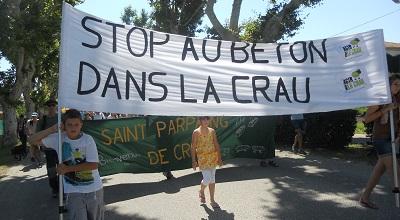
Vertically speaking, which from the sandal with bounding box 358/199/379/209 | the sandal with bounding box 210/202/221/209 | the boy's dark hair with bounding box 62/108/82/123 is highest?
→ the boy's dark hair with bounding box 62/108/82/123

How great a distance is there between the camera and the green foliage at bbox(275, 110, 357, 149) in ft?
46.0

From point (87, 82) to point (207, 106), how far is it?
4.74 feet

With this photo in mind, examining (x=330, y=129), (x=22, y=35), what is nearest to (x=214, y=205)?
(x=330, y=129)

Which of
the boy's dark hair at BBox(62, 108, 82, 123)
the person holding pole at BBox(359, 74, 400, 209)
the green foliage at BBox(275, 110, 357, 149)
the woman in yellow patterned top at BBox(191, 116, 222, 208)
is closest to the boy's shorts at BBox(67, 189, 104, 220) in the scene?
the boy's dark hair at BBox(62, 108, 82, 123)

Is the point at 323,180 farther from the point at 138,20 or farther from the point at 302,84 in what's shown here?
the point at 138,20

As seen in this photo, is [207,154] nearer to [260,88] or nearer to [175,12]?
[260,88]

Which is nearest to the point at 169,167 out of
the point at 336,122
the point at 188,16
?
the point at 336,122

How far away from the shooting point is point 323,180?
9047mm

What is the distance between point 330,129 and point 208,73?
368 inches

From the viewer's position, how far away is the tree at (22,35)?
18422mm

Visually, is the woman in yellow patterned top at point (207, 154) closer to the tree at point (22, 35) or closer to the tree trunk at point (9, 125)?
the tree at point (22, 35)

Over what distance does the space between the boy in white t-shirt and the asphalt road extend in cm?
230

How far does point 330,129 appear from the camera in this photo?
14.2 metres

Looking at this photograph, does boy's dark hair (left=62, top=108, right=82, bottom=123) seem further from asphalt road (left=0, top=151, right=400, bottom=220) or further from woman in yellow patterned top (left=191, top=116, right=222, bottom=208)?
woman in yellow patterned top (left=191, top=116, right=222, bottom=208)
